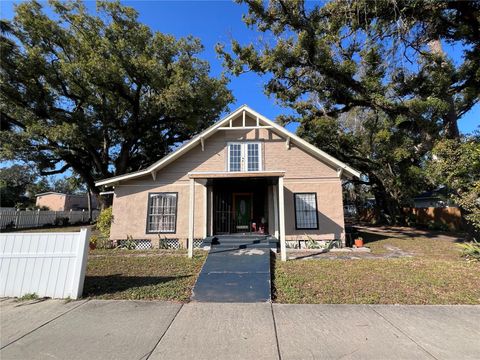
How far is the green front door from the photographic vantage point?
13.5m

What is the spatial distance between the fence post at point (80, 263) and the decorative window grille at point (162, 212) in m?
6.90

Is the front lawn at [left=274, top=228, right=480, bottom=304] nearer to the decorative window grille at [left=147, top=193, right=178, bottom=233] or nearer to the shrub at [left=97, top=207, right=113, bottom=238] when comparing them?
the decorative window grille at [left=147, top=193, right=178, bottom=233]

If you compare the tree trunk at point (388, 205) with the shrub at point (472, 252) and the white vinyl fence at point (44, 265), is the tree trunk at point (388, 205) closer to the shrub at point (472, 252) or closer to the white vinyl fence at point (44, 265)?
the shrub at point (472, 252)

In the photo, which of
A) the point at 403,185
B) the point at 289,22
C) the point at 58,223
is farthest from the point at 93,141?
the point at 403,185

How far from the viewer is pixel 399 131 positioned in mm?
16391

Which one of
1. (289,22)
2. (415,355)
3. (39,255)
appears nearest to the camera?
(415,355)

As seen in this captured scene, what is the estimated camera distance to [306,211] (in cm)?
1284

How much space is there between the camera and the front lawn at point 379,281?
5.85 m

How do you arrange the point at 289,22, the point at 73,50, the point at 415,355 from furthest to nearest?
the point at 73,50 < the point at 289,22 < the point at 415,355

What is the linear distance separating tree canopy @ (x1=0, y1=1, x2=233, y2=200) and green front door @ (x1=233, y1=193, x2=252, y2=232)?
10.2 m

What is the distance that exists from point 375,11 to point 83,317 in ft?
45.7

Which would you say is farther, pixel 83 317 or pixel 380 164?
pixel 380 164

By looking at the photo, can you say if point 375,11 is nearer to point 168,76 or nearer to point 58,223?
point 168,76

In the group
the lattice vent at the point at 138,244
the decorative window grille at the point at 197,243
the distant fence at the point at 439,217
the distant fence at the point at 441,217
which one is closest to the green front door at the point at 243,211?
the decorative window grille at the point at 197,243
